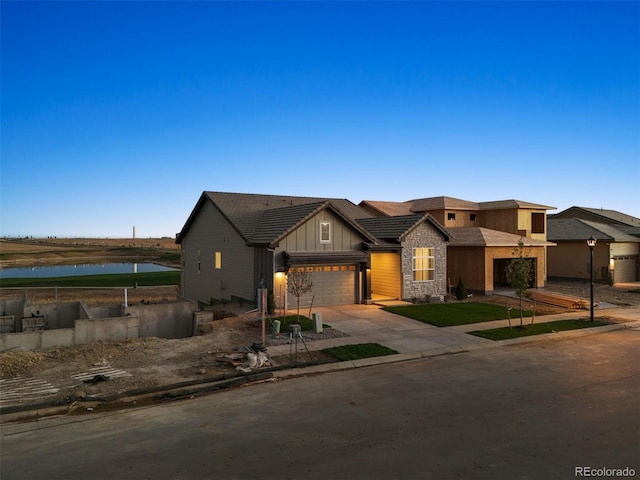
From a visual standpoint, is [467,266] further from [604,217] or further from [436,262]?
[604,217]

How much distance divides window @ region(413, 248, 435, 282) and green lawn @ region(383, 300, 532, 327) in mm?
2414

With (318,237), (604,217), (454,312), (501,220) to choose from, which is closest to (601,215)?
(604,217)

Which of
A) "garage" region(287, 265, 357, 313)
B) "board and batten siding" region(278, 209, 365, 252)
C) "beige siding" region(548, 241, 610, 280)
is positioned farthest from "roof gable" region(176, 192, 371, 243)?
"beige siding" region(548, 241, 610, 280)

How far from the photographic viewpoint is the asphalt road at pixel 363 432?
6578 millimetres

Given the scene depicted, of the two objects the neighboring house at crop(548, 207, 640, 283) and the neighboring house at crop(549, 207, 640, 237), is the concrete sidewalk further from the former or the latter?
the neighboring house at crop(549, 207, 640, 237)

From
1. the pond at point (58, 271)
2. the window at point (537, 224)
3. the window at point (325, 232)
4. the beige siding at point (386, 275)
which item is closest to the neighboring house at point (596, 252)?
the window at point (537, 224)

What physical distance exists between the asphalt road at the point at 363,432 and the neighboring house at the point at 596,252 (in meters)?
28.7

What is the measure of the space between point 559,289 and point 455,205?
10.1 meters

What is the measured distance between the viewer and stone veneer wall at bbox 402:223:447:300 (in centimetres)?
2630

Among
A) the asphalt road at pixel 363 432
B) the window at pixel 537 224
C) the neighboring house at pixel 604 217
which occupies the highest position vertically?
the neighboring house at pixel 604 217

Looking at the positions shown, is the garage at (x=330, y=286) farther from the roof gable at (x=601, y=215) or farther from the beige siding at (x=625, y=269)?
the roof gable at (x=601, y=215)

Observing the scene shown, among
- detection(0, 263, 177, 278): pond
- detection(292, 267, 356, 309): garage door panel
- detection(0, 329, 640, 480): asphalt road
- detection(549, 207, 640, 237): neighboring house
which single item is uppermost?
detection(549, 207, 640, 237): neighboring house

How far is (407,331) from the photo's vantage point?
17.9 metres

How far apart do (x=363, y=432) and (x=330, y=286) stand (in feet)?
54.1
